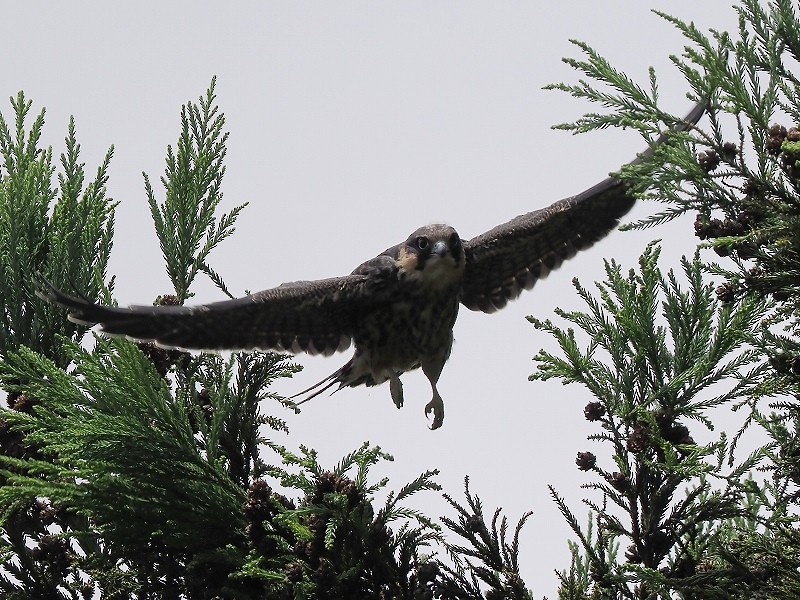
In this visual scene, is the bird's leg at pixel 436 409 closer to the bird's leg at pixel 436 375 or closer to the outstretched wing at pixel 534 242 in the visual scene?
the bird's leg at pixel 436 375

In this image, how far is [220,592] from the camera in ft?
12.6

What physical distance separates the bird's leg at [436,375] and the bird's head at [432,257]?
1.24ft

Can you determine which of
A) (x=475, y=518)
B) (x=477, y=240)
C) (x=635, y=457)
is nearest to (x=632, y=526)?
(x=635, y=457)

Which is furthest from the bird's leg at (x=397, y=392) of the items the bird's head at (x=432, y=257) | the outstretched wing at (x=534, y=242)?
the outstretched wing at (x=534, y=242)

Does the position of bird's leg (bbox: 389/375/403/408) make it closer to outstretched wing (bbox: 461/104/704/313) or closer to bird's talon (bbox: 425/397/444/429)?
bird's talon (bbox: 425/397/444/429)

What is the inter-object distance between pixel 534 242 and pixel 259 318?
174 cm

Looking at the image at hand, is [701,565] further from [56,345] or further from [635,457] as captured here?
[56,345]

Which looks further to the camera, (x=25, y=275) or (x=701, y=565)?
(x=25, y=275)

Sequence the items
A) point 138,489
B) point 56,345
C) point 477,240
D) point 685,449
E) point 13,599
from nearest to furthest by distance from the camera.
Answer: point 685,449 → point 138,489 → point 13,599 → point 56,345 → point 477,240

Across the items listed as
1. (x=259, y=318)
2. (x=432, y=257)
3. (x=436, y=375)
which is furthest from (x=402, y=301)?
(x=259, y=318)

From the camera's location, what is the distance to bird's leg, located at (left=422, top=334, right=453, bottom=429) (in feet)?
17.4

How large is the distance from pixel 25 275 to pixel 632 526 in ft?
9.65

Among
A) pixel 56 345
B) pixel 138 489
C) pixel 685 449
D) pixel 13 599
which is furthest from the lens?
pixel 56 345

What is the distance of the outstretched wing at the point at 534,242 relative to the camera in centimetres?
560
